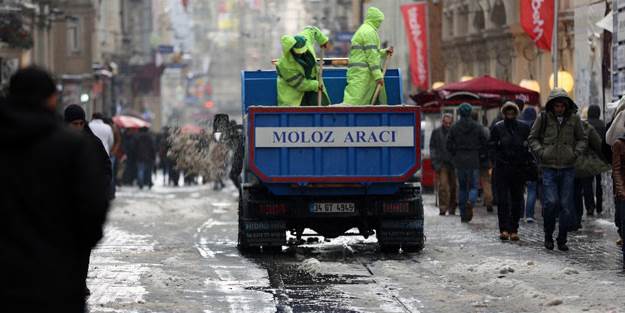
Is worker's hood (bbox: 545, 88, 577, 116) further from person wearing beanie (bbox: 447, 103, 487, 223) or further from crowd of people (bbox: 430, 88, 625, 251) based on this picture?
person wearing beanie (bbox: 447, 103, 487, 223)

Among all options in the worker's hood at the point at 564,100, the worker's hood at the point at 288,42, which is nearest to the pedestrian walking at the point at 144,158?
the worker's hood at the point at 288,42

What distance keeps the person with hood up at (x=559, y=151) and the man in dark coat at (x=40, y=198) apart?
12.2 m

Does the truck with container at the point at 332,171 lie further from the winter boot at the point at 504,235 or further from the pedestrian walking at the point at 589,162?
the pedestrian walking at the point at 589,162

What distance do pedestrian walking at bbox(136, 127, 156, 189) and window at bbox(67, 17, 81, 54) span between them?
29.7m

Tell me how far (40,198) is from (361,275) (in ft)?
30.6

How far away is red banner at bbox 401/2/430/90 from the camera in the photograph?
55.2 m

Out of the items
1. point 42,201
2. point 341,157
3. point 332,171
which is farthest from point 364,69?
point 42,201

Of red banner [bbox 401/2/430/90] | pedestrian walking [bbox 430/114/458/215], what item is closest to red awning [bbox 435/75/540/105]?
pedestrian walking [bbox 430/114/458/215]

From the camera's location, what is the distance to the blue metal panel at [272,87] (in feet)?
66.3

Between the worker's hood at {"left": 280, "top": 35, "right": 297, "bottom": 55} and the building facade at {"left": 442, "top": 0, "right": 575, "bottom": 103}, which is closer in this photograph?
the worker's hood at {"left": 280, "top": 35, "right": 297, "bottom": 55}

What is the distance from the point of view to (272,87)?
66.7 feet

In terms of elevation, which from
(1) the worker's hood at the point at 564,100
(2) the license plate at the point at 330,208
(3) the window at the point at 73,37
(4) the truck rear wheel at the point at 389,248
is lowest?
(4) the truck rear wheel at the point at 389,248

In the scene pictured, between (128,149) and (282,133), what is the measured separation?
34366 millimetres

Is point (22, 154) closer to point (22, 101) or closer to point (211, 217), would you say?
point (22, 101)
